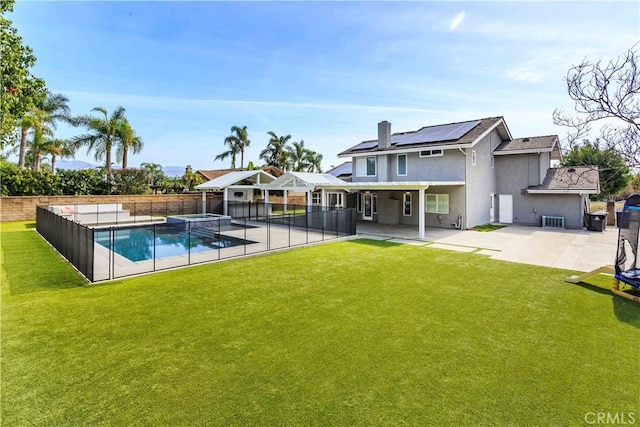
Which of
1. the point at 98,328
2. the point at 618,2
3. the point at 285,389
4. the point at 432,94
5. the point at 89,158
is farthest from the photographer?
the point at 89,158

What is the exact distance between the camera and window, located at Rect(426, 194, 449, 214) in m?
19.2

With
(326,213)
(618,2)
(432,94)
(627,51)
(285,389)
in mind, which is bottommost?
(285,389)

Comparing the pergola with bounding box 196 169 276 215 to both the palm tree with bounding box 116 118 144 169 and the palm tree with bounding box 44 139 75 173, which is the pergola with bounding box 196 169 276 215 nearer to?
the palm tree with bounding box 116 118 144 169

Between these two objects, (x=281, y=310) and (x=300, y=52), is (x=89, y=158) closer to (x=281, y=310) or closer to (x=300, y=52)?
(x=300, y=52)

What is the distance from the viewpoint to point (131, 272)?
9094 millimetres

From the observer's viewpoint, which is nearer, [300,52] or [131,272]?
[131,272]

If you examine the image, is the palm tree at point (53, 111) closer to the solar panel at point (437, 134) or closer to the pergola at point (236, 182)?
the pergola at point (236, 182)

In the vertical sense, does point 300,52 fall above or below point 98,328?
above

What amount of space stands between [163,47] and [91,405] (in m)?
16.6

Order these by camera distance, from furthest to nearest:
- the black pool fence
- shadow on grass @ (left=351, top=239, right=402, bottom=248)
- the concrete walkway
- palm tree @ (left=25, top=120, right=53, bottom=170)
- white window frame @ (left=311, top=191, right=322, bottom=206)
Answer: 1. white window frame @ (left=311, top=191, right=322, bottom=206)
2. palm tree @ (left=25, top=120, right=53, bottom=170)
3. shadow on grass @ (left=351, top=239, right=402, bottom=248)
4. the concrete walkway
5. the black pool fence

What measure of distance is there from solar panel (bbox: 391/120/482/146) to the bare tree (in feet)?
32.8

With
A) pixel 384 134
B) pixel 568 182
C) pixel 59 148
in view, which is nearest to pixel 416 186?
pixel 384 134

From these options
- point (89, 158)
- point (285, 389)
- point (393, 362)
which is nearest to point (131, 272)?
point (285, 389)

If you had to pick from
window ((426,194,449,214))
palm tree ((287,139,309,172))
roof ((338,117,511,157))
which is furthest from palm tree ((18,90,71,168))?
window ((426,194,449,214))
